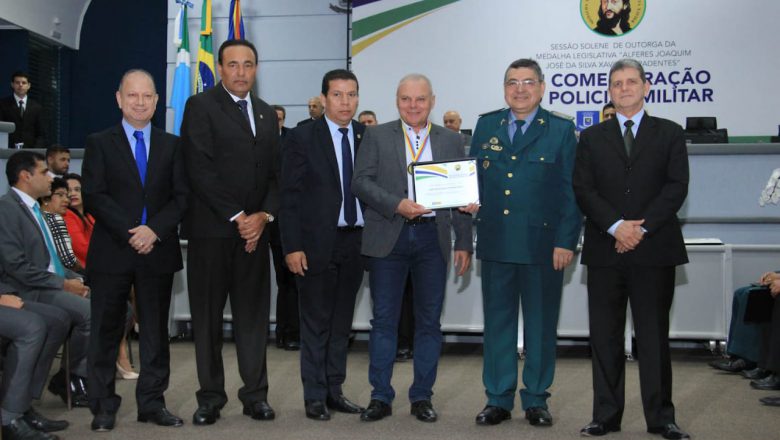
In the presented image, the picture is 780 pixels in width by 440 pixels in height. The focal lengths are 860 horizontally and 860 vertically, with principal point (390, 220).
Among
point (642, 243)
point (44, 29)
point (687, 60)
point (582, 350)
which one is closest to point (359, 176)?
point (642, 243)

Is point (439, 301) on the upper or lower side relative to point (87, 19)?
lower

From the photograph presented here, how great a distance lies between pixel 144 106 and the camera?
3.95 meters

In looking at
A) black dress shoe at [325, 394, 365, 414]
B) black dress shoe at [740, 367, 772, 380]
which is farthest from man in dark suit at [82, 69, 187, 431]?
black dress shoe at [740, 367, 772, 380]

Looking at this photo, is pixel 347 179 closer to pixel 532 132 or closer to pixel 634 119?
pixel 532 132

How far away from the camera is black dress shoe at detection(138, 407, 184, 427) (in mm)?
3926

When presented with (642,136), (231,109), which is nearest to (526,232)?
(642,136)

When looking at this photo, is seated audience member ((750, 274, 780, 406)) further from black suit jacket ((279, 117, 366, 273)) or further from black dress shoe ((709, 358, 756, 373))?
black suit jacket ((279, 117, 366, 273))

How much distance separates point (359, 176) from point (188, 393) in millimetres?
1680

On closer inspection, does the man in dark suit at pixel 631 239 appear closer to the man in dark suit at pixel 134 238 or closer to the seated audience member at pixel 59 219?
the man in dark suit at pixel 134 238

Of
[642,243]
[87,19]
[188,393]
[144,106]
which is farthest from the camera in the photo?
[87,19]

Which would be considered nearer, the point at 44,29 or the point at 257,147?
the point at 257,147

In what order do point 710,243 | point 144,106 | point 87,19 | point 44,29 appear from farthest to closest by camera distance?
1. point 87,19
2. point 44,29
3. point 710,243
4. point 144,106

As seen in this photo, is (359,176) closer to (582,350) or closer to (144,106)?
(144,106)

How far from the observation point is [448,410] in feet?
14.0
